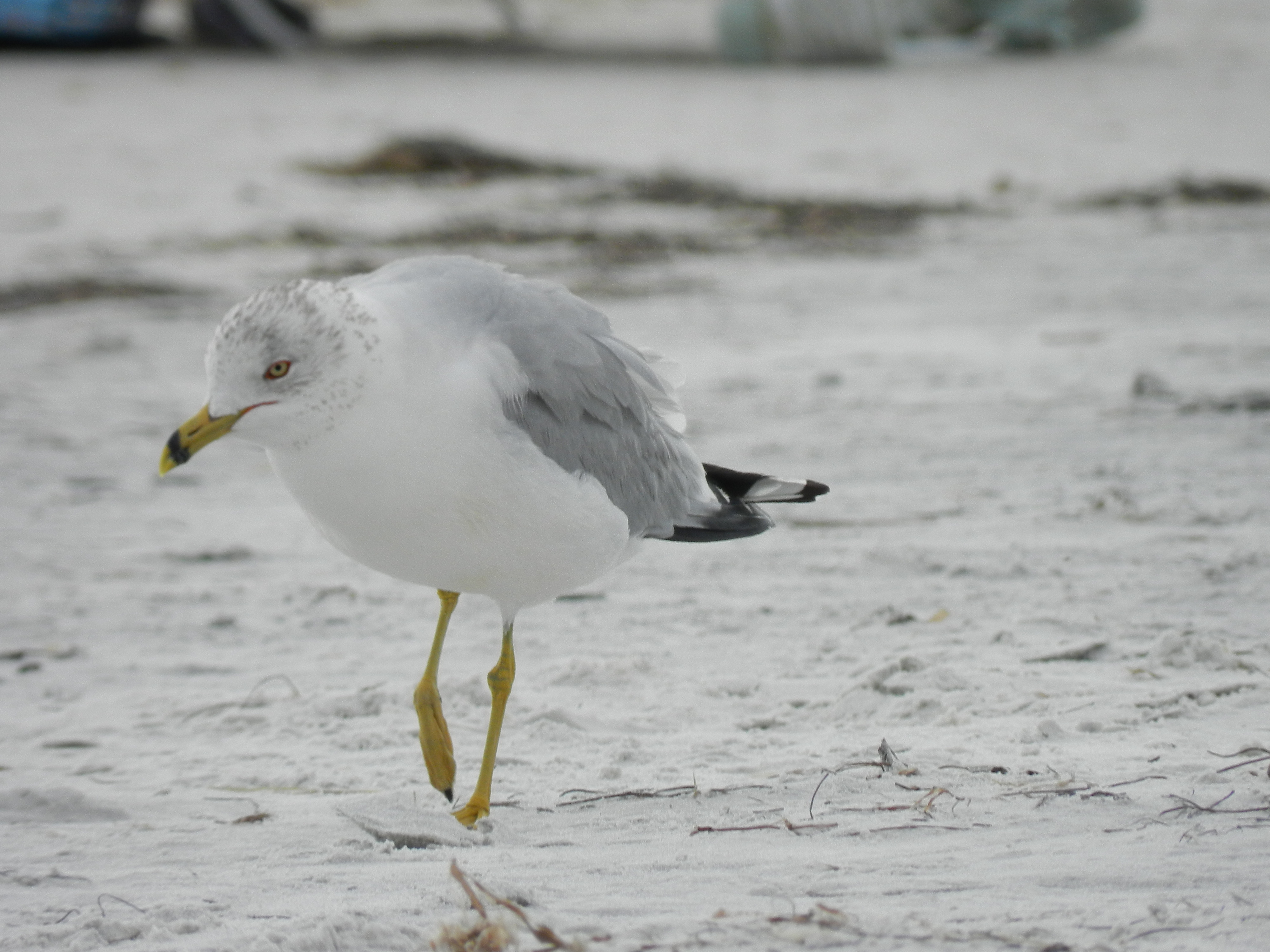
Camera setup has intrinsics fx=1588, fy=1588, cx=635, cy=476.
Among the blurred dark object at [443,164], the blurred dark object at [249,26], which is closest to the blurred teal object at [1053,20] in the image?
the blurred dark object at [249,26]

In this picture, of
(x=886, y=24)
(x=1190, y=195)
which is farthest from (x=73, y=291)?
(x=886, y=24)

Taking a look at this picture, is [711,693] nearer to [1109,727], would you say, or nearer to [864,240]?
[1109,727]

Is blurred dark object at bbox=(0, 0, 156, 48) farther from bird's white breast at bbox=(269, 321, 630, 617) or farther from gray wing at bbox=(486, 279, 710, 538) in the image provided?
bird's white breast at bbox=(269, 321, 630, 617)

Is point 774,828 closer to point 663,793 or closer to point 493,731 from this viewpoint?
point 663,793

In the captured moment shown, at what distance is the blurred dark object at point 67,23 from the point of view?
17062mm

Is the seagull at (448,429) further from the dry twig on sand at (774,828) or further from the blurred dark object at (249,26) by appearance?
the blurred dark object at (249,26)

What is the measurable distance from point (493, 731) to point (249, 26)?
1634 cm

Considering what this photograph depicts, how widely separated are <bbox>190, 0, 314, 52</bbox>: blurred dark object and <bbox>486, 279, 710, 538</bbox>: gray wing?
50.9 ft

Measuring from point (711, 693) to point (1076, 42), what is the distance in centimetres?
1634

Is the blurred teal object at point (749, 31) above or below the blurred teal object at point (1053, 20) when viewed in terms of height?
below

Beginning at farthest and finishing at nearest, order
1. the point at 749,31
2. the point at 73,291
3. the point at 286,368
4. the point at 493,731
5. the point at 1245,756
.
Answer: the point at 749,31 → the point at 73,291 → the point at 493,731 → the point at 1245,756 → the point at 286,368

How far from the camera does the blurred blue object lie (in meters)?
17.1

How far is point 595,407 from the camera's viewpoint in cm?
323

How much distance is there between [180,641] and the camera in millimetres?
4145
